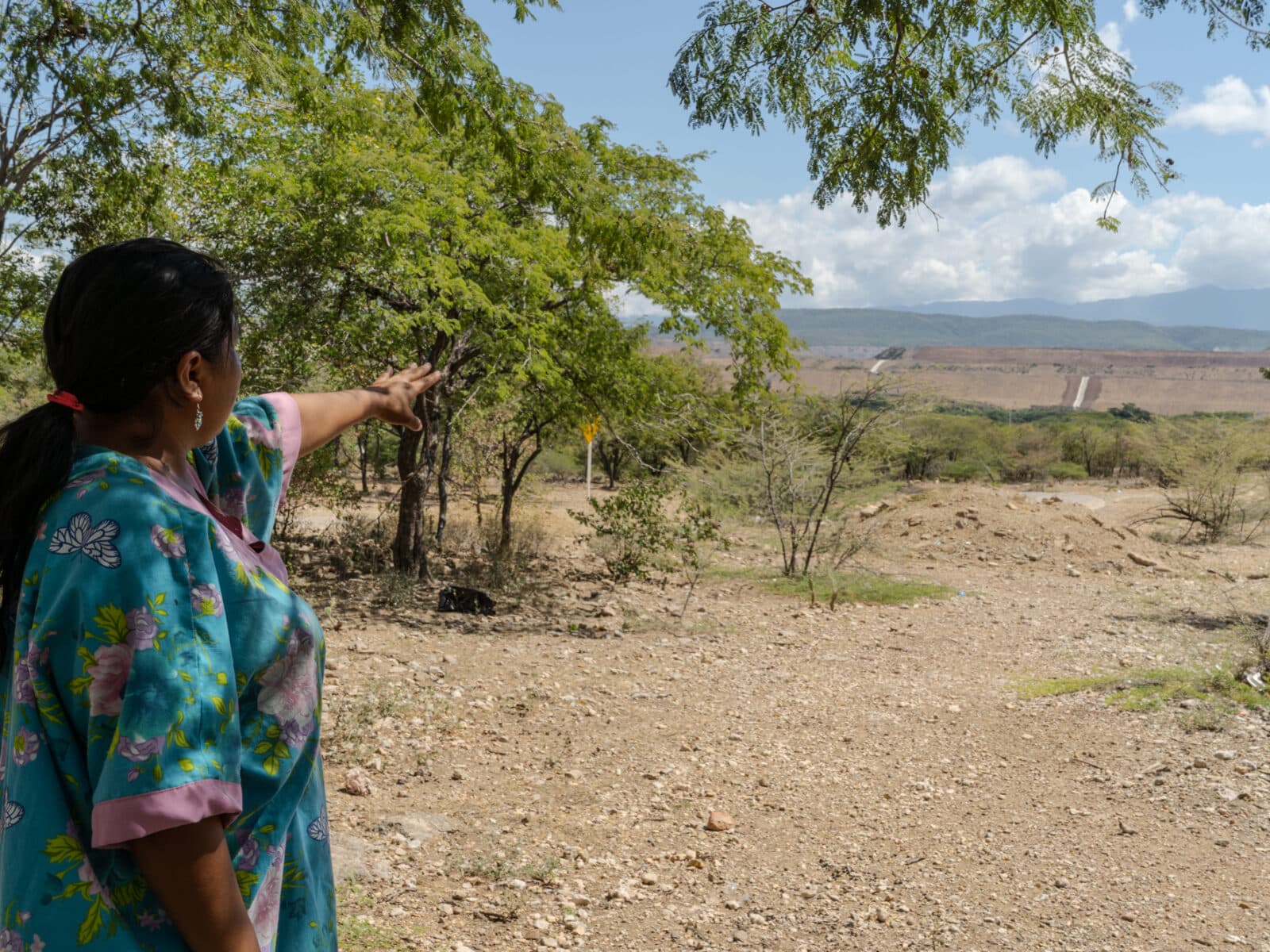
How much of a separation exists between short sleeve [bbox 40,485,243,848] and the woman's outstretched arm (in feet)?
1.78

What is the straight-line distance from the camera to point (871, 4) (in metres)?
3.43

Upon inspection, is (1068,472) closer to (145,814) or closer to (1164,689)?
(1164,689)

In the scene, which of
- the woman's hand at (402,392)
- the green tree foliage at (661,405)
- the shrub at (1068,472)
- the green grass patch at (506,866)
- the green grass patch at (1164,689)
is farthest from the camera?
the shrub at (1068,472)

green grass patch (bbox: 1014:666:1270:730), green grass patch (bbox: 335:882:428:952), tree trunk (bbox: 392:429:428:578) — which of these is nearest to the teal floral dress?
green grass patch (bbox: 335:882:428:952)

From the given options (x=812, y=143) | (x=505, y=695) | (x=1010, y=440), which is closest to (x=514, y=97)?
(x=812, y=143)

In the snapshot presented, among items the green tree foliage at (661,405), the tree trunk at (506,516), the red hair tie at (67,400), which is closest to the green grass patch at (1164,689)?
the green tree foliage at (661,405)

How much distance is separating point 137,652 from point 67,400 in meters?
0.27

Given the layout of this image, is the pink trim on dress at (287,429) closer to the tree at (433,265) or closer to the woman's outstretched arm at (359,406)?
the woman's outstretched arm at (359,406)

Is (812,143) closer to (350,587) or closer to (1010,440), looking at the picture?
(350,587)

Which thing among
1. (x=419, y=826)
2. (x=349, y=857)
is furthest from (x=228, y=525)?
(x=419, y=826)

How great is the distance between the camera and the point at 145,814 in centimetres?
90

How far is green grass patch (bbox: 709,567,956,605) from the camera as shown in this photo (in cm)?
1037

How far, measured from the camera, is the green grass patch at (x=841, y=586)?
10367mm

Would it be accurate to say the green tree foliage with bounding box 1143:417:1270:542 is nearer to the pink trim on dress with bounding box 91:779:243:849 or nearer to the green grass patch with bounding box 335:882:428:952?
the green grass patch with bounding box 335:882:428:952
